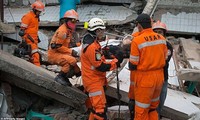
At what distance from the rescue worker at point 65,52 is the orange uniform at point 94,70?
534mm

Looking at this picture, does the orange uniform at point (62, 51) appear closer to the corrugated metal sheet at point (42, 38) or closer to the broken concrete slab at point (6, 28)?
the broken concrete slab at point (6, 28)

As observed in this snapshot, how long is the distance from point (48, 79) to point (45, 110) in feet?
3.21

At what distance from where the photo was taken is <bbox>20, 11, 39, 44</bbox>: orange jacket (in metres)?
9.17

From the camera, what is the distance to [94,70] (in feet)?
20.6

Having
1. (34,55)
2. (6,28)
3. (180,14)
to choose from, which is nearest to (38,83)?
(34,55)

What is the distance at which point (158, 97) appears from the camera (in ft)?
20.6

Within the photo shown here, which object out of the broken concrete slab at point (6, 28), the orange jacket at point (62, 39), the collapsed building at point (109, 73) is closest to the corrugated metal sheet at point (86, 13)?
the collapsed building at point (109, 73)

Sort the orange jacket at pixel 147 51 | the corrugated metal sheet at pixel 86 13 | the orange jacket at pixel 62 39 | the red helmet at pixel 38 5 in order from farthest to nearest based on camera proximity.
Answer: the corrugated metal sheet at pixel 86 13 < the red helmet at pixel 38 5 < the orange jacket at pixel 62 39 < the orange jacket at pixel 147 51

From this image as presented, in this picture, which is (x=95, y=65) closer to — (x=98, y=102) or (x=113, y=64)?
(x=113, y=64)

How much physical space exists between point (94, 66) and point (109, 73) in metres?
1.37

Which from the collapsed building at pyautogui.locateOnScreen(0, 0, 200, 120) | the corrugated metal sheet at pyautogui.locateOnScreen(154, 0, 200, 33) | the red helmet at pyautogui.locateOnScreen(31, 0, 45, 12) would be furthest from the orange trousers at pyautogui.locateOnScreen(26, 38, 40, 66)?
the corrugated metal sheet at pyautogui.locateOnScreen(154, 0, 200, 33)

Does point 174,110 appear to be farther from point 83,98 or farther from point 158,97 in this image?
point 83,98

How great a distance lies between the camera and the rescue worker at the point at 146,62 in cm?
590

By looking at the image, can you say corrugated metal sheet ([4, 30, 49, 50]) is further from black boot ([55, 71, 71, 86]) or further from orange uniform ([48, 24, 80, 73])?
black boot ([55, 71, 71, 86])
